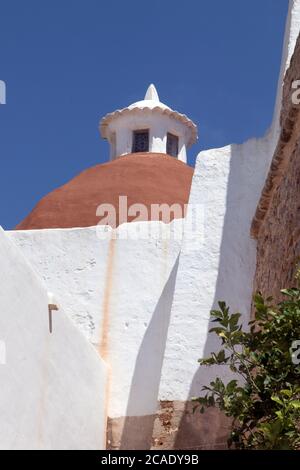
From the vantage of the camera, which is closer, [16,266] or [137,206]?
[16,266]

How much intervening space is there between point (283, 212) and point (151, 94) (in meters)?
10.0

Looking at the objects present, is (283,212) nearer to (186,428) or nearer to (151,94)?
(186,428)

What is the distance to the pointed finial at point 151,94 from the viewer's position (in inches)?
646

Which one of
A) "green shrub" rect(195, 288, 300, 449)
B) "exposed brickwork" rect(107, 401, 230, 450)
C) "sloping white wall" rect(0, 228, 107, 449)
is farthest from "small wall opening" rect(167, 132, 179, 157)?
"green shrub" rect(195, 288, 300, 449)

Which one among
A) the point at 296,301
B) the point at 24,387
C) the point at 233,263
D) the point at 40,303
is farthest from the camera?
the point at 233,263

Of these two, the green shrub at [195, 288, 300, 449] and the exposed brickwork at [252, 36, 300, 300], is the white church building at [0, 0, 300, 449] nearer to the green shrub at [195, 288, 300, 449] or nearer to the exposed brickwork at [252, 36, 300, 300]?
the exposed brickwork at [252, 36, 300, 300]

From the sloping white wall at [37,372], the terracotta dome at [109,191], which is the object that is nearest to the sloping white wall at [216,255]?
the sloping white wall at [37,372]

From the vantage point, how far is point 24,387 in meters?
5.89

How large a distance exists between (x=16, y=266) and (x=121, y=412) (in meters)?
3.00

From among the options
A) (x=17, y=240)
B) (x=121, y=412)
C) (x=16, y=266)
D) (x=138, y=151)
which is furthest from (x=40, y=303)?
(x=138, y=151)

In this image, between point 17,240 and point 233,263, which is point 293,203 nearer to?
point 233,263

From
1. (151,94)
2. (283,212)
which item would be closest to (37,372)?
(283,212)

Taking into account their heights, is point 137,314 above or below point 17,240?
below

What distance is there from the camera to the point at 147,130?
51.1 feet
